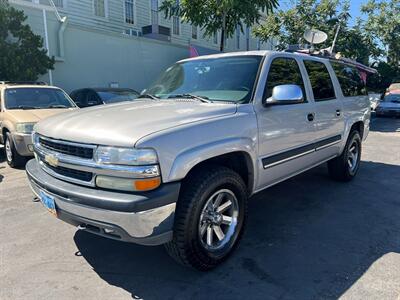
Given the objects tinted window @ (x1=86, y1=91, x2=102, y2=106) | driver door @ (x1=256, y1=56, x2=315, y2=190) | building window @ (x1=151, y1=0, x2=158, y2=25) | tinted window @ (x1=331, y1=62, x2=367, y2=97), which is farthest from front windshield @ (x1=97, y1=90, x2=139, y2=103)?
building window @ (x1=151, y1=0, x2=158, y2=25)

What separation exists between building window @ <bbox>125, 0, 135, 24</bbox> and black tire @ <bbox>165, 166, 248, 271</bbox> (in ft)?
54.4

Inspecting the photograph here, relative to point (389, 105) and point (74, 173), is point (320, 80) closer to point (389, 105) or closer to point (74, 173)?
point (74, 173)

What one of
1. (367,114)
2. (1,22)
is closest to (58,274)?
(367,114)

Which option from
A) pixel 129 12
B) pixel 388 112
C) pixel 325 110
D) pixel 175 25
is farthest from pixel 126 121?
pixel 175 25

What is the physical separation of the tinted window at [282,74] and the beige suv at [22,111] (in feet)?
13.5

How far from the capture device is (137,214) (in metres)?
2.50

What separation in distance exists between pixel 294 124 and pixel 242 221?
4.29 ft

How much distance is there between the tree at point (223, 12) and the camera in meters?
10.3

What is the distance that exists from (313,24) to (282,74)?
17.0 meters

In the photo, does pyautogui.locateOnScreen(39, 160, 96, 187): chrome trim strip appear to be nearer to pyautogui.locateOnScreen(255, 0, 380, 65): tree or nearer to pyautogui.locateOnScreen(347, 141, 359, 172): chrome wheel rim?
pyautogui.locateOnScreen(347, 141, 359, 172): chrome wheel rim

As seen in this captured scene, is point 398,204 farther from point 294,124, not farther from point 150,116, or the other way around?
point 150,116

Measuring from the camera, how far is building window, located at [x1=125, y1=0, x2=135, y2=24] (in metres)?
17.9

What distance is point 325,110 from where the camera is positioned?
4719 millimetres

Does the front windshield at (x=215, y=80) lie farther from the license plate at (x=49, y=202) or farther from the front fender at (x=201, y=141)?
the license plate at (x=49, y=202)
